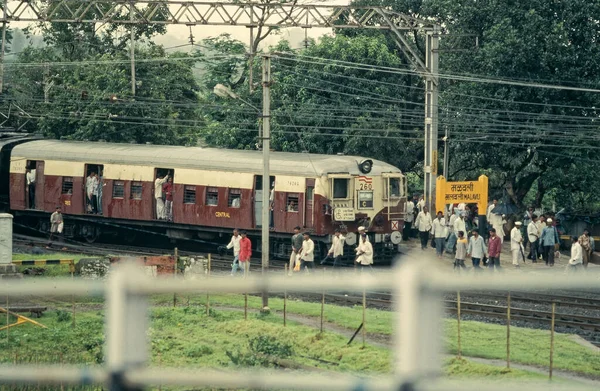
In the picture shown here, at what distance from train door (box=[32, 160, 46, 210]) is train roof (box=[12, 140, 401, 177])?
25 cm

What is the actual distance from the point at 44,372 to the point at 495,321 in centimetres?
1814

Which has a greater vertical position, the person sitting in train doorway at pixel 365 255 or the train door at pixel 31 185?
the train door at pixel 31 185

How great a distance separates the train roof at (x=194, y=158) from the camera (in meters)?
28.8

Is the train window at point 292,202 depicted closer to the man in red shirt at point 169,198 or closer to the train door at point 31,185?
the man in red shirt at point 169,198

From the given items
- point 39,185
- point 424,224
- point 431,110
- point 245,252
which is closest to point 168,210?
point 39,185

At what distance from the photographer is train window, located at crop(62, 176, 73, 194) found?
32.0 meters

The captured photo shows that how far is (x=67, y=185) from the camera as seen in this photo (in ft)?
105

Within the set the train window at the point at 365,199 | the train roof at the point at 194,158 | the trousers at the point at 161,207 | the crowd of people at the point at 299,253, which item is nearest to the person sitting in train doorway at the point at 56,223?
the train roof at the point at 194,158

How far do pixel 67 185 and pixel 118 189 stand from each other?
6.03ft

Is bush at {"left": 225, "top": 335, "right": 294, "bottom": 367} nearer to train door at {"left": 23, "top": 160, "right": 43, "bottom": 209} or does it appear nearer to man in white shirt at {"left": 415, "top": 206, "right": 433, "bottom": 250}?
man in white shirt at {"left": 415, "top": 206, "right": 433, "bottom": 250}

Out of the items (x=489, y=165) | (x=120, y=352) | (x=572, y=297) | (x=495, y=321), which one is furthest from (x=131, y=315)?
(x=489, y=165)

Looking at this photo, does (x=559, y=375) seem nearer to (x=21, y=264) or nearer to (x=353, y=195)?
(x=21, y=264)

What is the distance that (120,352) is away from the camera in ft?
9.59

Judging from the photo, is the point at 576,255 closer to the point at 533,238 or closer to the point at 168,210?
the point at 533,238
